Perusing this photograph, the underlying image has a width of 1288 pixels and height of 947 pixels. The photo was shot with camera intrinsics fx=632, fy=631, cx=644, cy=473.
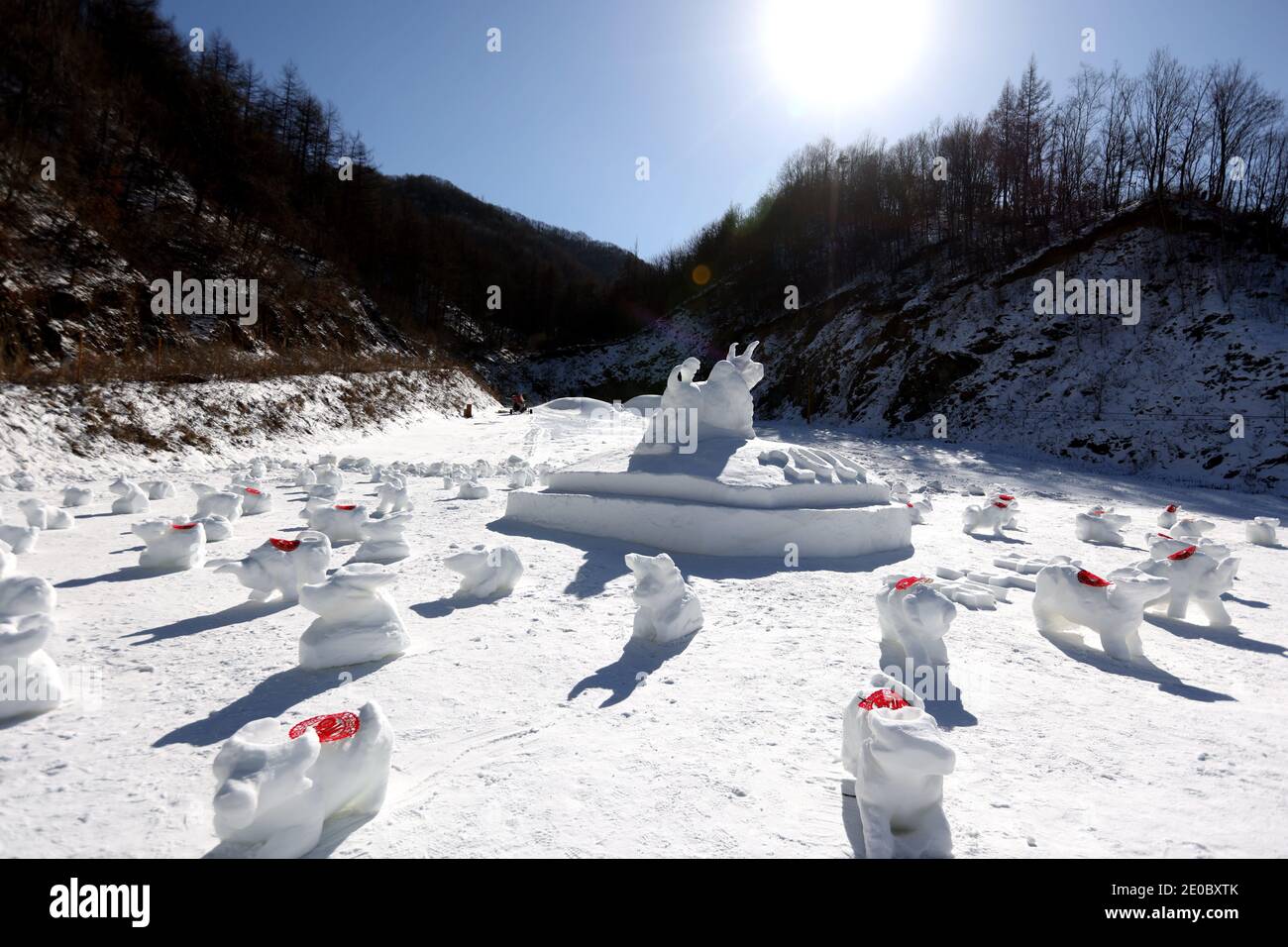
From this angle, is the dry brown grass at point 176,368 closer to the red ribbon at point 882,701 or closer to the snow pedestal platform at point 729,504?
the snow pedestal platform at point 729,504

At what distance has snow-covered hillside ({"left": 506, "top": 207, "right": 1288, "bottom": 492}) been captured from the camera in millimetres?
16141

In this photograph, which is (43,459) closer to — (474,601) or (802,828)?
(474,601)

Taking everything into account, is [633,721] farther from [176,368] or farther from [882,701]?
[176,368]

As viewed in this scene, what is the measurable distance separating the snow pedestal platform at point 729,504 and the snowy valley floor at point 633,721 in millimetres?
747

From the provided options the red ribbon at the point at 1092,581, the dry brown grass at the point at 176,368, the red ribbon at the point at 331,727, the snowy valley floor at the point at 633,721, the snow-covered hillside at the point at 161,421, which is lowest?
the snowy valley floor at the point at 633,721

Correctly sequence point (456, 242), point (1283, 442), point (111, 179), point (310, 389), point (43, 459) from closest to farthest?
point (43, 459) < point (1283, 442) < point (310, 389) < point (111, 179) < point (456, 242)

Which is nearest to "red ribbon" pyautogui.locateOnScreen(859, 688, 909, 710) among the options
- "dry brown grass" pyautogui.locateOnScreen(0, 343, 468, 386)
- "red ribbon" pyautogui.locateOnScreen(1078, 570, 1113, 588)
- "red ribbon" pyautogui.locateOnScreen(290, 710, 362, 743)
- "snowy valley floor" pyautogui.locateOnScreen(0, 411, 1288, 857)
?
"snowy valley floor" pyautogui.locateOnScreen(0, 411, 1288, 857)

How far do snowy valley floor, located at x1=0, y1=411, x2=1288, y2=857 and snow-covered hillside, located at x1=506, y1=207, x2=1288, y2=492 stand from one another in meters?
13.4

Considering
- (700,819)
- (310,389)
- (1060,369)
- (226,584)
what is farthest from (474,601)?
(1060,369)

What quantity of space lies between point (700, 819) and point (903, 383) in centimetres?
2485

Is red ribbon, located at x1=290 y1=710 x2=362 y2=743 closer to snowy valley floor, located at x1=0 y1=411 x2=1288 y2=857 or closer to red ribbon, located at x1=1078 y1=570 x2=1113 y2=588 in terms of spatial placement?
snowy valley floor, located at x1=0 y1=411 x2=1288 y2=857

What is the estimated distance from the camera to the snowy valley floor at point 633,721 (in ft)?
7.44

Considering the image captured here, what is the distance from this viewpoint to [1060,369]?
2069cm

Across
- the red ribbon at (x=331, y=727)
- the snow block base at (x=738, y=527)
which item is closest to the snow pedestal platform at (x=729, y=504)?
the snow block base at (x=738, y=527)
